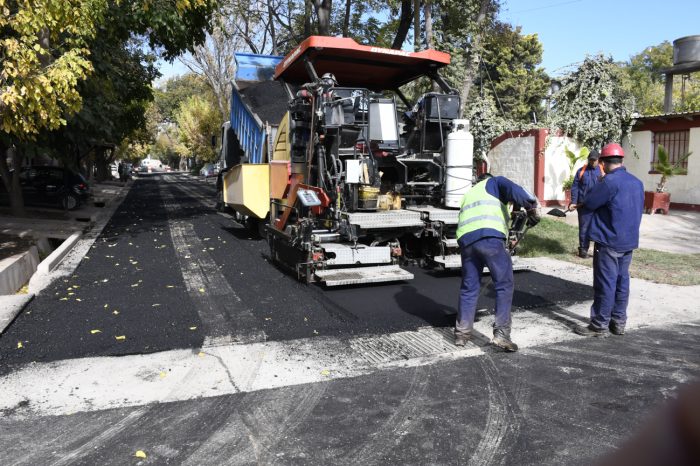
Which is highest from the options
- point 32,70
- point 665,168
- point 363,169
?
point 32,70

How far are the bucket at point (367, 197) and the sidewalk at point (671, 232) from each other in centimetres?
570

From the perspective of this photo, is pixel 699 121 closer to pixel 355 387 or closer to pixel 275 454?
pixel 355 387

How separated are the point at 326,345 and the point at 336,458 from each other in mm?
1890

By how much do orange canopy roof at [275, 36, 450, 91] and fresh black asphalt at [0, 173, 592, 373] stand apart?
9.68 feet

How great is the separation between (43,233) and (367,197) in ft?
26.5

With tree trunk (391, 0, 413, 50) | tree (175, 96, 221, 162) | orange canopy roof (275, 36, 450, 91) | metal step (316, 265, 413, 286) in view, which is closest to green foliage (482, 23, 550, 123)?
tree trunk (391, 0, 413, 50)

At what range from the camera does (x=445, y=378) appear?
4.18 meters

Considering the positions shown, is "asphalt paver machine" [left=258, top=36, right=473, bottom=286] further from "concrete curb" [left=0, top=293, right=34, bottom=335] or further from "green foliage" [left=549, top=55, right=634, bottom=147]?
"green foliage" [left=549, top=55, right=634, bottom=147]

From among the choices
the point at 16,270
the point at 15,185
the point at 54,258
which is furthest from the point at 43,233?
the point at 16,270

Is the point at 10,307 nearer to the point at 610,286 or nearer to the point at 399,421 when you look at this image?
the point at 399,421

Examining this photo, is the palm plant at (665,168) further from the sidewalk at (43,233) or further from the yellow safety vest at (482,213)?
the sidewalk at (43,233)

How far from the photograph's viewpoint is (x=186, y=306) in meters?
6.16

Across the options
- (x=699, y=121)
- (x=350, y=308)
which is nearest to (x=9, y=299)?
(x=350, y=308)

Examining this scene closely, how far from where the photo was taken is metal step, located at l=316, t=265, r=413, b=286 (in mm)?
6376
